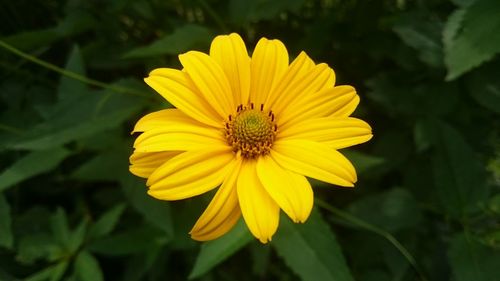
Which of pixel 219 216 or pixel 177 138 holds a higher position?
pixel 177 138

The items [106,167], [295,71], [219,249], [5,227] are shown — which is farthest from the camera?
[106,167]

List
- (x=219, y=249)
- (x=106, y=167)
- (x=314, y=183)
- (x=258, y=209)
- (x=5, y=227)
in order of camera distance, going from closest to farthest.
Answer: (x=258, y=209)
(x=219, y=249)
(x=5, y=227)
(x=314, y=183)
(x=106, y=167)

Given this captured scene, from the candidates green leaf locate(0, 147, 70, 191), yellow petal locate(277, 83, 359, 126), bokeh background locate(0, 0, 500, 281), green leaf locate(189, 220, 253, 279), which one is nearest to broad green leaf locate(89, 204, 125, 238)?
bokeh background locate(0, 0, 500, 281)

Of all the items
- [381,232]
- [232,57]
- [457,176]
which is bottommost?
[381,232]

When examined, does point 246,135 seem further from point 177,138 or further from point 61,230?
point 61,230

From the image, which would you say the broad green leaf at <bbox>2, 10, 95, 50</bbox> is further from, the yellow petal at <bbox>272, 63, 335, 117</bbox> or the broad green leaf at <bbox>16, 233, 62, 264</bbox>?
the yellow petal at <bbox>272, 63, 335, 117</bbox>

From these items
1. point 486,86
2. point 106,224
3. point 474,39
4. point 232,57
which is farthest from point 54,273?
point 486,86

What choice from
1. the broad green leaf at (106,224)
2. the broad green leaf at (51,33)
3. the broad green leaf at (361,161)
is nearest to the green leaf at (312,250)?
the broad green leaf at (361,161)

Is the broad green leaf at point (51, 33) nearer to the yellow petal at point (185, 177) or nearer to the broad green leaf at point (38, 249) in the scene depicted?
the broad green leaf at point (38, 249)
